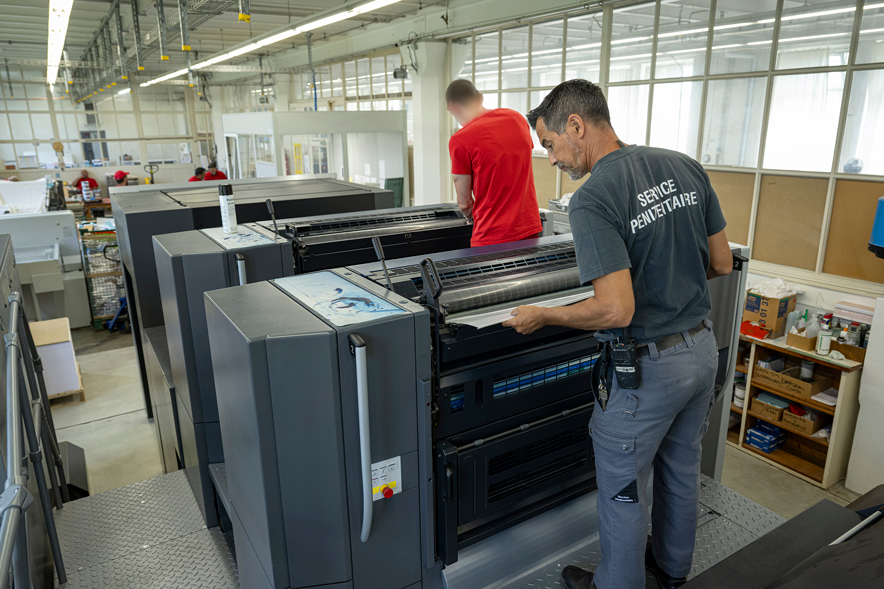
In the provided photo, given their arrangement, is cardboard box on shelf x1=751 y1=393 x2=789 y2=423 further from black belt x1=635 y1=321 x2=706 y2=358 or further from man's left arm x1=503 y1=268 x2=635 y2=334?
man's left arm x1=503 y1=268 x2=635 y2=334

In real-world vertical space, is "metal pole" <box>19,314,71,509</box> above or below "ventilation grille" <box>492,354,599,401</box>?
below

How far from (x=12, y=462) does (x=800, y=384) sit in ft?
16.3

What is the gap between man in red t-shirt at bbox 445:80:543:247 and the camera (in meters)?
2.87

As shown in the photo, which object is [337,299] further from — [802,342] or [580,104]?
[802,342]

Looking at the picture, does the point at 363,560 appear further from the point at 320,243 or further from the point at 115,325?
the point at 115,325

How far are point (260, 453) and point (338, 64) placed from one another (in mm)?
13091

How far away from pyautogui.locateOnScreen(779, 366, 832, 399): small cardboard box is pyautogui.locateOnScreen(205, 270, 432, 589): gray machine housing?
3.93m

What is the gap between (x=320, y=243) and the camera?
258cm

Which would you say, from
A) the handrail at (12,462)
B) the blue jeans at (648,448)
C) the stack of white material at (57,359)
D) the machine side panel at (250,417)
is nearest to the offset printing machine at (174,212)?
the handrail at (12,462)

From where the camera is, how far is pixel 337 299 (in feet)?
5.59

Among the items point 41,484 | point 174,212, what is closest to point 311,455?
point 41,484

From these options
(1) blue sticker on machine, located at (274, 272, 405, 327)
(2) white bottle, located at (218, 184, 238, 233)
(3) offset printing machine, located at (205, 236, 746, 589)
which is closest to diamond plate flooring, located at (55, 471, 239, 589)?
(3) offset printing machine, located at (205, 236, 746, 589)

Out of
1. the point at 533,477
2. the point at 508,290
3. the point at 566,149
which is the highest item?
the point at 566,149

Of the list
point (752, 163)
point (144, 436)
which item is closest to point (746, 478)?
point (752, 163)
